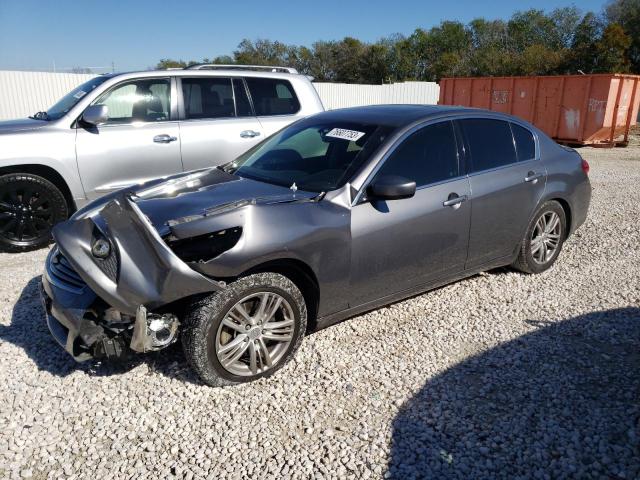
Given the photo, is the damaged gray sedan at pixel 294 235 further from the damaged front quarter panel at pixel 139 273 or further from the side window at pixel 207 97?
the side window at pixel 207 97

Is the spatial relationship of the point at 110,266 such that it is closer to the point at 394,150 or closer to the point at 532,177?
the point at 394,150

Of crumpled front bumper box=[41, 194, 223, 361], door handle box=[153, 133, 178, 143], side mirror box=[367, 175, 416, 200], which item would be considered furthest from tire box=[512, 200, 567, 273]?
door handle box=[153, 133, 178, 143]

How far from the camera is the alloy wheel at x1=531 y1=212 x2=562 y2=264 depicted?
16.2 feet

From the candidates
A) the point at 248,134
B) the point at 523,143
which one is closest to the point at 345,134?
the point at 523,143

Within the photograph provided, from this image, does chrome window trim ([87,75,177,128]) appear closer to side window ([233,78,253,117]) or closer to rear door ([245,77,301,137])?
side window ([233,78,253,117])

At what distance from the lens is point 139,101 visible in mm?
5969

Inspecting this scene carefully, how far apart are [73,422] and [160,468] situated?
69cm

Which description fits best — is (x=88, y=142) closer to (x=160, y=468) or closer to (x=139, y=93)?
(x=139, y=93)

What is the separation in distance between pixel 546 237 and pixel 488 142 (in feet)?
4.19

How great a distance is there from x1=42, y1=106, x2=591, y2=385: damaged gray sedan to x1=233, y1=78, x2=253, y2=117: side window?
2203 mm

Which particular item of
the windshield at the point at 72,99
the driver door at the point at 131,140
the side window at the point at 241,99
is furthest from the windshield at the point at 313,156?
the windshield at the point at 72,99

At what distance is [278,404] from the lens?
3.07 metres

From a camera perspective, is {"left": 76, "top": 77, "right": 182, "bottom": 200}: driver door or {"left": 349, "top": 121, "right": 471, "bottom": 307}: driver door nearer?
{"left": 349, "top": 121, "right": 471, "bottom": 307}: driver door

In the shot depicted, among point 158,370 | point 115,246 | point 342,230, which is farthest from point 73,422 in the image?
point 342,230
